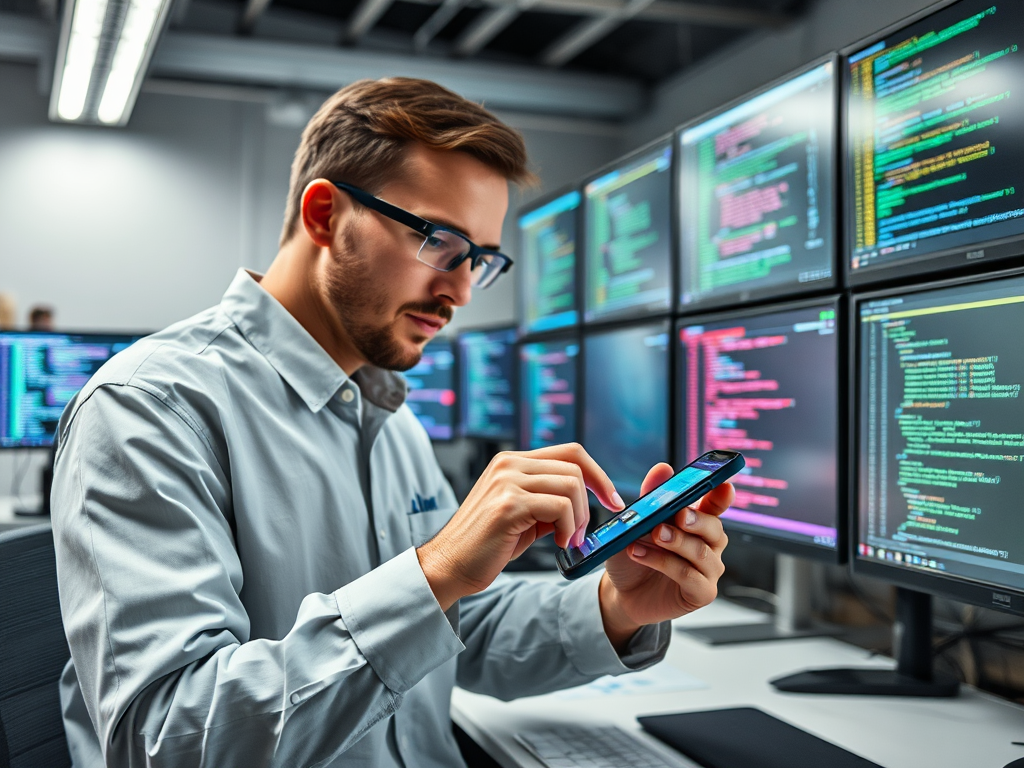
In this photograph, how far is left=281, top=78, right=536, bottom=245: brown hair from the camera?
1013 millimetres

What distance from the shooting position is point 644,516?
0.80m

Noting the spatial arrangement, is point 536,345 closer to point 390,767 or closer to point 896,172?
point 896,172

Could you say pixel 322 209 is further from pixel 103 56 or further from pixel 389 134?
pixel 103 56

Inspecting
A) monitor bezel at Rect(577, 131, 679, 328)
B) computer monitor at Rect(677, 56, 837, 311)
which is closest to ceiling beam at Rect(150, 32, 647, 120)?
monitor bezel at Rect(577, 131, 679, 328)

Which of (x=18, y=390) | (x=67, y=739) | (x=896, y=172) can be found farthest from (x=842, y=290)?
(x=18, y=390)

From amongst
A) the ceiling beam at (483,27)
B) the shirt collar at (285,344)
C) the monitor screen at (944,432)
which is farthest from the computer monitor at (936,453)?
the ceiling beam at (483,27)

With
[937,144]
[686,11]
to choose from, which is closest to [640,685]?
[937,144]

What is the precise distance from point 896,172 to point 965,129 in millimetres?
110

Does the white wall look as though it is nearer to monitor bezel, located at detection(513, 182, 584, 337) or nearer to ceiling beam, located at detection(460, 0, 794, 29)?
ceiling beam, located at detection(460, 0, 794, 29)

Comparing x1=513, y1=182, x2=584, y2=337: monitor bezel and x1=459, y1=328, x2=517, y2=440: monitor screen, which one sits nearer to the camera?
x1=513, y1=182, x2=584, y2=337: monitor bezel

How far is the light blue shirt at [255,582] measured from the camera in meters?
0.73

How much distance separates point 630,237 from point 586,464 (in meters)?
0.99

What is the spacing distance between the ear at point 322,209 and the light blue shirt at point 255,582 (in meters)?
0.10

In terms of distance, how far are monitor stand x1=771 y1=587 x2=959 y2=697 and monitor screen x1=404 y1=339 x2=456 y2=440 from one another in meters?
2.27
